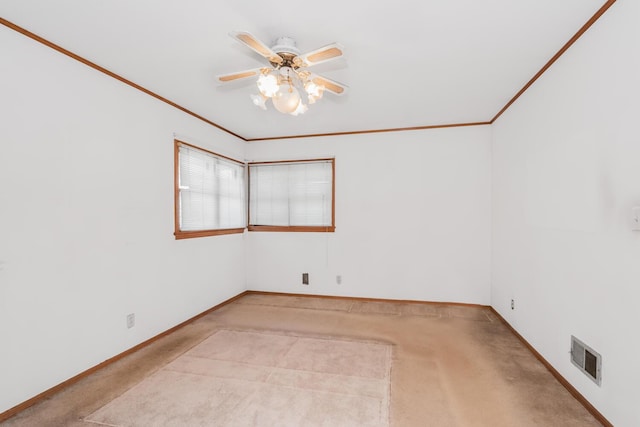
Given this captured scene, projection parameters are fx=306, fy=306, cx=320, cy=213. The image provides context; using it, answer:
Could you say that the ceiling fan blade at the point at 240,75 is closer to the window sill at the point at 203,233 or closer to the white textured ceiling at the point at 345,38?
the white textured ceiling at the point at 345,38

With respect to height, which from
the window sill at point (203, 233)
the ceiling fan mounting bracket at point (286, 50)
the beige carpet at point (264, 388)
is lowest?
the beige carpet at point (264, 388)

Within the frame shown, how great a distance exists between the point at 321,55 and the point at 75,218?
7.45ft

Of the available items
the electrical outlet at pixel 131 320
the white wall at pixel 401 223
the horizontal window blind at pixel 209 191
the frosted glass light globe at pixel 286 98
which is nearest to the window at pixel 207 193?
the horizontal window blind at pixel 209 191

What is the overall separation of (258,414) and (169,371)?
1.01 m

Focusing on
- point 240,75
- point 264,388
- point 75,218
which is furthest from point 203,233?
point 240,75

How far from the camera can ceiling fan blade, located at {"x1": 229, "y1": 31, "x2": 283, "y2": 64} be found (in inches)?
66.1

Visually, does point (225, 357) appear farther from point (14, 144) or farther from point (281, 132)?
point (281, 132)

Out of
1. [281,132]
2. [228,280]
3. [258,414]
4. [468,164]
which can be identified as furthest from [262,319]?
[468,164]

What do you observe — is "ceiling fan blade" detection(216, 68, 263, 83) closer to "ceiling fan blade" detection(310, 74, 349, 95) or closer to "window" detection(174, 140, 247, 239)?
"ceiling fan blade" detection(310, 74, 349, 95)

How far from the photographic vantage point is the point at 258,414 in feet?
6.64

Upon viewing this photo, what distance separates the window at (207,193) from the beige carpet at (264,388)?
4.80ft

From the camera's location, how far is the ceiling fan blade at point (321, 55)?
1.80m

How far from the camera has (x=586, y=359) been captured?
205cm

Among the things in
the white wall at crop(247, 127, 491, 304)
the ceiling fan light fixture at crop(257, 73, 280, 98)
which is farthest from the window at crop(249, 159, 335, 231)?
the ceiling fan light fixture at crop(257, 73, 280, 98)
